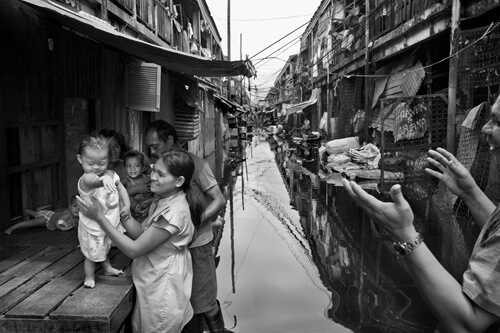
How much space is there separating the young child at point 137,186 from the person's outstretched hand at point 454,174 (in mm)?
2361

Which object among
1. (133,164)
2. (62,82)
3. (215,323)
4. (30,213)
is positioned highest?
(62,82)

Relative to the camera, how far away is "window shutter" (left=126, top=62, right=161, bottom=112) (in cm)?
780

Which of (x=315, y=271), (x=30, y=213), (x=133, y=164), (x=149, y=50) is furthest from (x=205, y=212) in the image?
(x=315, y=271)

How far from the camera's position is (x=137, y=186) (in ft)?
12.5

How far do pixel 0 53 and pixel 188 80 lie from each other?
4.69m

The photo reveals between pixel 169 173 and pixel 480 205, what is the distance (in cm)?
185

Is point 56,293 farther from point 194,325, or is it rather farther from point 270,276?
point 270,276

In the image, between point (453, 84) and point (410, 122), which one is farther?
point (410, 122)

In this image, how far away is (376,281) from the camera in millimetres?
5285

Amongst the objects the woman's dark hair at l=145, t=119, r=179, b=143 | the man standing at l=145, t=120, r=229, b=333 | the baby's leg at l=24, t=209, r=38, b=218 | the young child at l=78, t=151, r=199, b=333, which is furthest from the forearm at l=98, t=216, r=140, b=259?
the baby's leg at l=24, t=209, r=38, b=218

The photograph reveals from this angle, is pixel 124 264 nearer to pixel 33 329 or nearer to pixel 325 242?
pixel 33 329

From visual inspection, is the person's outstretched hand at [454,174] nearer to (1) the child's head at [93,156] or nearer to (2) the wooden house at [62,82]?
(1) the child's head at [93,156]

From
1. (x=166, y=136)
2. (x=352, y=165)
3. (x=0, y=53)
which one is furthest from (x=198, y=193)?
(x=352, y=165)

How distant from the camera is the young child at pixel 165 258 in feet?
9.08
